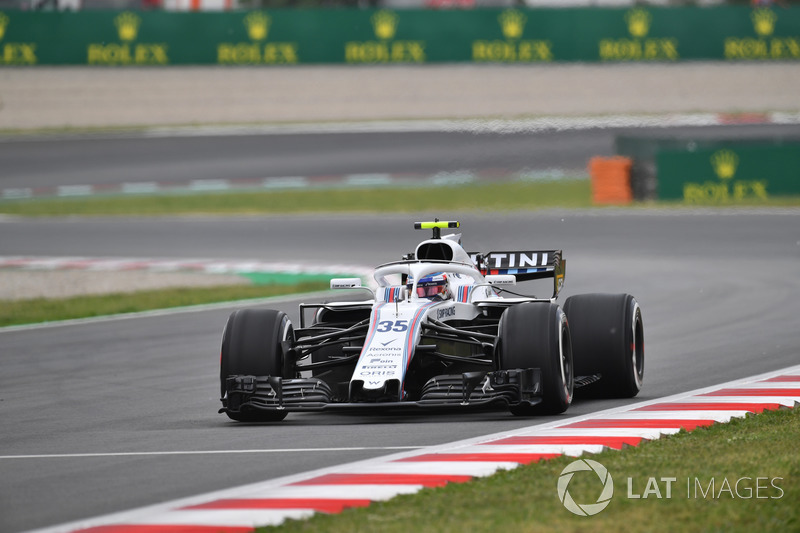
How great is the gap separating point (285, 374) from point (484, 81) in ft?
107

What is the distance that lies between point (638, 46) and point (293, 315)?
1018 inches

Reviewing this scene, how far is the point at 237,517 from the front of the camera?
697 cm

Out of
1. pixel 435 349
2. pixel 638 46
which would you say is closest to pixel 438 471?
pixel 435 349

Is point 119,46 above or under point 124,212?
above

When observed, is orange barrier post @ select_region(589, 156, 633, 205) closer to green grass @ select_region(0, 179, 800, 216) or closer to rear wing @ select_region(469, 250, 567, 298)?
green grass @ select_region(0, 179, 800, 216)

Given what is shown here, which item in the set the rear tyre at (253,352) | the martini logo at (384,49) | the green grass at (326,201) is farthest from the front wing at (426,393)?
the martini logo at (384,49)

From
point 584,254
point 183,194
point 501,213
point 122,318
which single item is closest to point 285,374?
point 122,318

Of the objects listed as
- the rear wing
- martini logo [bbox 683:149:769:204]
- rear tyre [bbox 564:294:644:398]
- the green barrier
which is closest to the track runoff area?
rear tyre [bbox 564:294:644:398]

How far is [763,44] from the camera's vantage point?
42.1 meters

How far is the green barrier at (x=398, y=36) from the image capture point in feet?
Result: 136

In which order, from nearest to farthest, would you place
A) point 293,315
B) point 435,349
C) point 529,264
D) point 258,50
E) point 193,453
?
point 193,453 < point 435,349 < point 529,264 < point 293,315 < point 258,50

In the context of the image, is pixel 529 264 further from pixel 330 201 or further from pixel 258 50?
pixel 258 50

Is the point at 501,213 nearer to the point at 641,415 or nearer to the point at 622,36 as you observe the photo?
the point at 622,36

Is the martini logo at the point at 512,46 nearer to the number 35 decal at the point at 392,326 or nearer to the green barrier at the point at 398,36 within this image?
the green barrier at the point at 398,36
